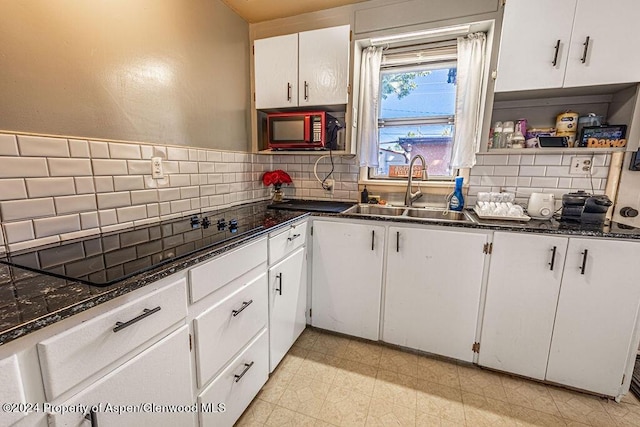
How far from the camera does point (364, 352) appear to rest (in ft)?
6.20

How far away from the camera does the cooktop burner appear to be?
2.72 feet

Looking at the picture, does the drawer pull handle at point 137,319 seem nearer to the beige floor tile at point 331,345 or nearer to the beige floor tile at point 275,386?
the beige floor tile at point 275,386

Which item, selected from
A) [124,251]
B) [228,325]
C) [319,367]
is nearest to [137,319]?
[124,251]

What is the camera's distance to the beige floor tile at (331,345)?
189cm

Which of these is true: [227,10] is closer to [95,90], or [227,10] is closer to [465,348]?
[95,90]

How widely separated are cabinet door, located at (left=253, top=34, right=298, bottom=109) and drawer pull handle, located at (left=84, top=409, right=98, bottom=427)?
1.92 meters

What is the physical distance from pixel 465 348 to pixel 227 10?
106 inches

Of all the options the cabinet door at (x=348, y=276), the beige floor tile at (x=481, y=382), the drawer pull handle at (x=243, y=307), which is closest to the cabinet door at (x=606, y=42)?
the cabinet door at (x=348, y=276)

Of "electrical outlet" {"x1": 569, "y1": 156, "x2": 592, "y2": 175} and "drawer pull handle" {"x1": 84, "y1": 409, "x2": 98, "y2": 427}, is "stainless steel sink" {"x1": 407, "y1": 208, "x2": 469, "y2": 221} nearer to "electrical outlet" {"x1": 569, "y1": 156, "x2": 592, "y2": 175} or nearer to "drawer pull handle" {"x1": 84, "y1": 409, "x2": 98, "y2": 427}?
"electrical outlet" {"x1": 569, "y1": 156, "x2": 592, "y2": 175}

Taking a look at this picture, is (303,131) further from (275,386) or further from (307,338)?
(275,386)

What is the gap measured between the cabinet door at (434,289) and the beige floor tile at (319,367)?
441 mm

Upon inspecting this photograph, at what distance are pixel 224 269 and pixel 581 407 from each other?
6.37 feet

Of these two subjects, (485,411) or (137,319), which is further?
(485,411)

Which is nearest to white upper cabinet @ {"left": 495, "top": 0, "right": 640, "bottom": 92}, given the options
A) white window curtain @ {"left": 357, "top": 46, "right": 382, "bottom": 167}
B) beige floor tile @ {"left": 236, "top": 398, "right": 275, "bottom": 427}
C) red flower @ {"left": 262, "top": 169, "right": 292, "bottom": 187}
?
white window curtain @ {"left": 357, "top": 46, "right": 382, "bottom": 167}
